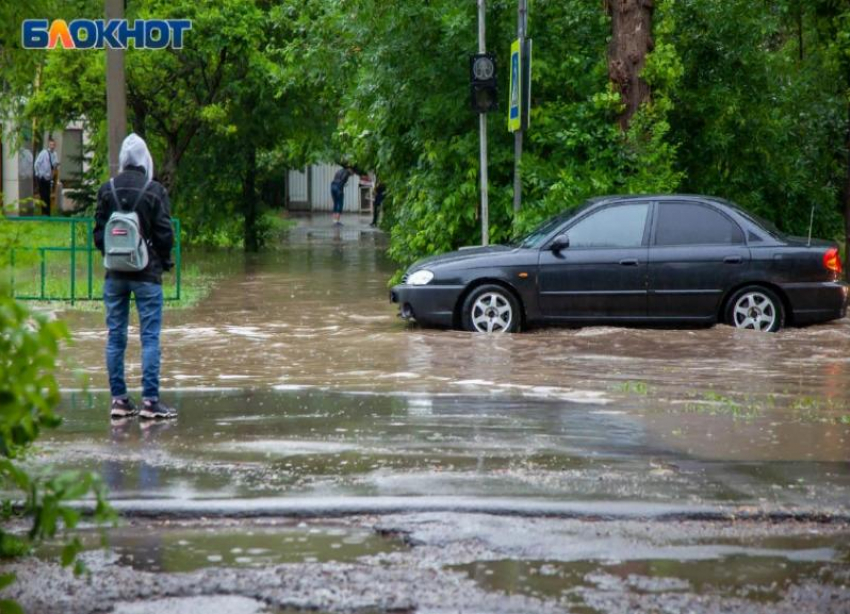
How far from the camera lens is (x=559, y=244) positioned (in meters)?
15.3

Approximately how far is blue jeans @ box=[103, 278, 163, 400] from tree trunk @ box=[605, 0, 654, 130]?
990 cm

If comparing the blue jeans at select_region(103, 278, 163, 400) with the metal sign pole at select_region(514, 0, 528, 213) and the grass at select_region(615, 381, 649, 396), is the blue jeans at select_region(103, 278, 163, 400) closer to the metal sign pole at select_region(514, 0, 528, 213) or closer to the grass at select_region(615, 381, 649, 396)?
the grass at select_region(615, 381, 649, 396)

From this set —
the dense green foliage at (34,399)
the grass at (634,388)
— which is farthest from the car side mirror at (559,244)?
the dense green foliage at (34,399)

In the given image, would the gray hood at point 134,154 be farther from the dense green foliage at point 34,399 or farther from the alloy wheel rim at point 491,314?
the alloy wheel rim at point 491,314

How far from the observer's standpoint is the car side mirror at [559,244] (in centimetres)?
1534

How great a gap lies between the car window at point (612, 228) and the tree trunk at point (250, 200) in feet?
49.0

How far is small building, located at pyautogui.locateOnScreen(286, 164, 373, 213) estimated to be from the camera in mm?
53406

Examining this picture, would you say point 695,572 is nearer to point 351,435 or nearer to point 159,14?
point 351,435

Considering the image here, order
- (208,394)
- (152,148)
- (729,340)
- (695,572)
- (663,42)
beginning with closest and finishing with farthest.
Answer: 1. (695,572)
2. (208,394)
3. (729,340)
4. (663,42)
5. (152,148)

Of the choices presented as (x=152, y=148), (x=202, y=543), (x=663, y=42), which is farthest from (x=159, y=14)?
(x=202, y=543)

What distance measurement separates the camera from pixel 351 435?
29.6ft

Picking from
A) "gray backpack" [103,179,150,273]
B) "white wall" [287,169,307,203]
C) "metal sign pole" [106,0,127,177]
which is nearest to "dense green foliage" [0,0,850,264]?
"metal sign pole" [106,0,127,177]

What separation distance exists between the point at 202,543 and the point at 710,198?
1051cm

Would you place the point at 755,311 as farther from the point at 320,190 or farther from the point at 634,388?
the point at 320,190
